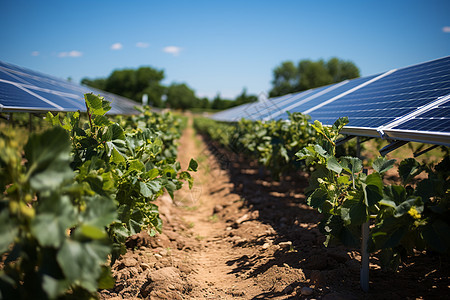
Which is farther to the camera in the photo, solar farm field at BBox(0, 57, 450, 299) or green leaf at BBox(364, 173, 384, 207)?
green leaf at BBox(364, 173, 384, 207)

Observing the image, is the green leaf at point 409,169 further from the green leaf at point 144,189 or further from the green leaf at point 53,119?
the green leaf at point 53,119

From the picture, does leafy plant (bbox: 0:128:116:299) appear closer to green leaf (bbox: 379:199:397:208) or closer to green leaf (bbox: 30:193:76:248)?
green leaf (bbox: 30:193:76:248)

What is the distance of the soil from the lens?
8.87ft

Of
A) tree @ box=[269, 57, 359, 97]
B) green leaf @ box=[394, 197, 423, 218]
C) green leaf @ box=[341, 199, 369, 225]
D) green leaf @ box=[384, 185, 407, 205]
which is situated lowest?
green leaf @ box=[341, 199, 369, 225]

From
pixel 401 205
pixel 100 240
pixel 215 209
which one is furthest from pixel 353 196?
pixel 215 209

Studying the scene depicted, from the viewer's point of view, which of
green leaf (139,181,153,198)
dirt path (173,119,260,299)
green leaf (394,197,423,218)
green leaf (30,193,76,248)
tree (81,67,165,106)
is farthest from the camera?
tree (81,67,165,106)

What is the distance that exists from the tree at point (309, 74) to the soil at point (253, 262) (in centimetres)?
6000

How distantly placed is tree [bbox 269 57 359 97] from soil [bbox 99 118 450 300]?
60.0m

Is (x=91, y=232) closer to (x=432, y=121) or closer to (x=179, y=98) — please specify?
(x=432, y=121)

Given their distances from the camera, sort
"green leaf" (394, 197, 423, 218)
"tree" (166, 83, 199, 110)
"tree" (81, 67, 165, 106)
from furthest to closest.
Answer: "tree" (166, 83, 199, 110) → "tree" (81, 67, 165, 106) → "green leaf" (394, 197, 423, 218)

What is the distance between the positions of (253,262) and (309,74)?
64.8m

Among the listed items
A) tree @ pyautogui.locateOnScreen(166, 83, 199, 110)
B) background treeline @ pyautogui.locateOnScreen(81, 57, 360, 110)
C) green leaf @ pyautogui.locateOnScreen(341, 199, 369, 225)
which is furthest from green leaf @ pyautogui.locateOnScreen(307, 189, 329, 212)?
tree @ pyautogui.locateOnScreen(166, 83, 199, 110)

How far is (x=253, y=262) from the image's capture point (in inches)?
143

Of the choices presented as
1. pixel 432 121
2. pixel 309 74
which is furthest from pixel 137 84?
pixel 432 121
